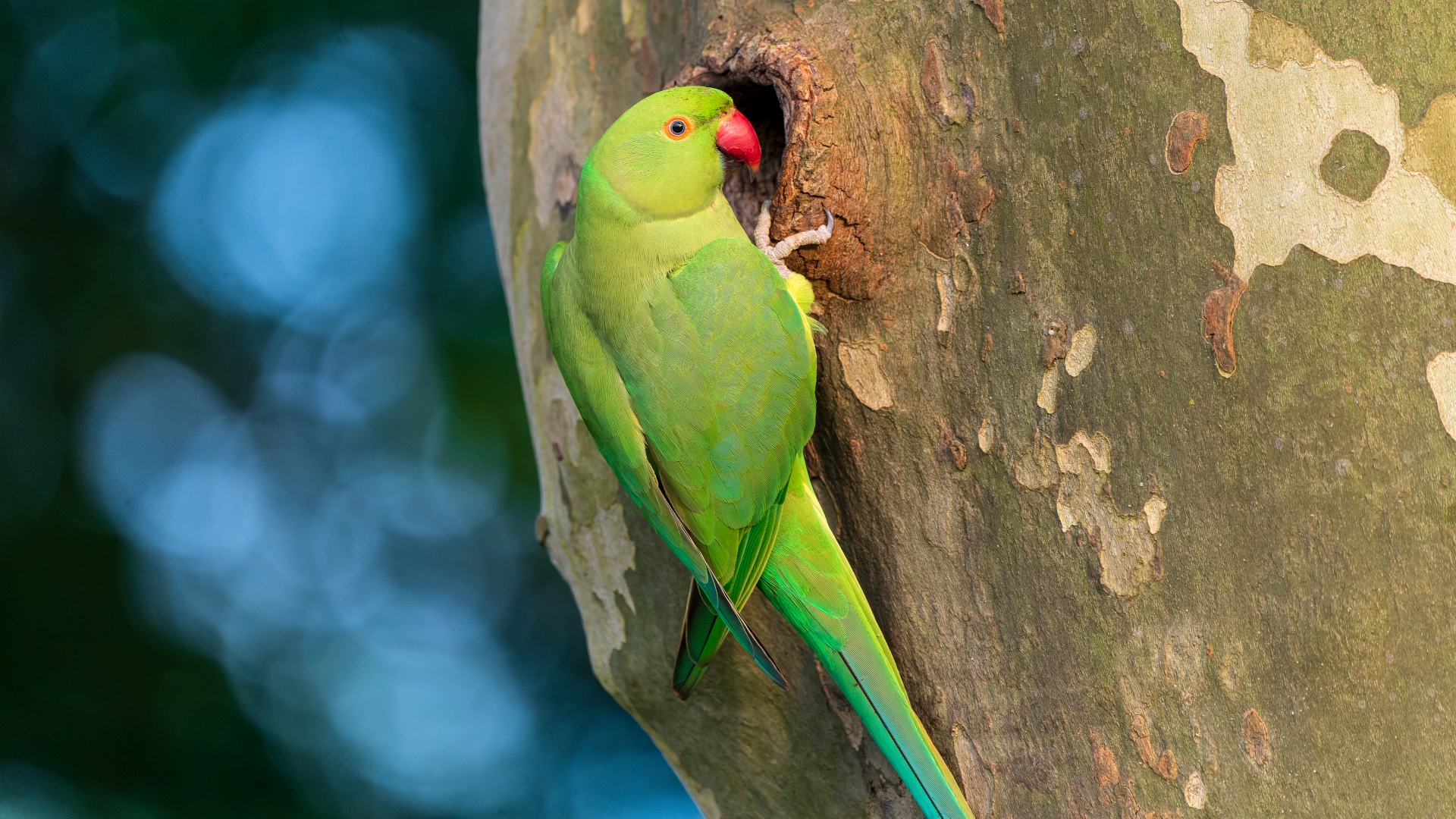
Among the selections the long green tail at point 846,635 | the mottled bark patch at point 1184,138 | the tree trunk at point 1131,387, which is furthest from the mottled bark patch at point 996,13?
the long green tail at point 846,635

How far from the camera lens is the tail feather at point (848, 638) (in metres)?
1.14

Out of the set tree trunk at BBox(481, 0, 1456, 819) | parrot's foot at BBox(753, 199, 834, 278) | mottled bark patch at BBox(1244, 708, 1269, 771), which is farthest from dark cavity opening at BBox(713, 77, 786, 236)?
mottled bark patch at BBox(1244, 708, 1269, 771)

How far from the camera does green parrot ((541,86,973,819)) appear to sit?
1.19m

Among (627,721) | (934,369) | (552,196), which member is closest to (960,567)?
(934,369)

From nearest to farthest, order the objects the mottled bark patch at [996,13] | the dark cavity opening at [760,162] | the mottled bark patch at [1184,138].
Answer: the mottled bark patch at [1184,138]
the mottled bark patch at [996,13]
the dark cavity opening at [760,162]

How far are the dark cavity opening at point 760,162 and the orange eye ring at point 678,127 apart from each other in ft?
0.49

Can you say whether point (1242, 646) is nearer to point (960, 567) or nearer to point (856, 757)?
point (960, 567)

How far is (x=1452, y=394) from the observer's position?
848 mm

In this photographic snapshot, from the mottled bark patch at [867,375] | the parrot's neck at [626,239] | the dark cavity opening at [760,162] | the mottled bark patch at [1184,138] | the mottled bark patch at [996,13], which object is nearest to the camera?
the mottled bark patch at [1184,138]

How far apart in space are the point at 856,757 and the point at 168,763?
106 inches

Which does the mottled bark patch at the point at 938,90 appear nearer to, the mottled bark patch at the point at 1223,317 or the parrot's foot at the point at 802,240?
the parrot's foot at the point at 802,240

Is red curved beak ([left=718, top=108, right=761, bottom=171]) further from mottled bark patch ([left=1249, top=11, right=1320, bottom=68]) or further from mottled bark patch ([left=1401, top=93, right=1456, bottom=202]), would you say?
mottled bark patch ([left=1401, top=93, right=1456, bottom=202])

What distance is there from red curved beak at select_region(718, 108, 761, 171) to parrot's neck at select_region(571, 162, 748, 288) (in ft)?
0.34

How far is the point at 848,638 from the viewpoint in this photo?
3.87 ft
